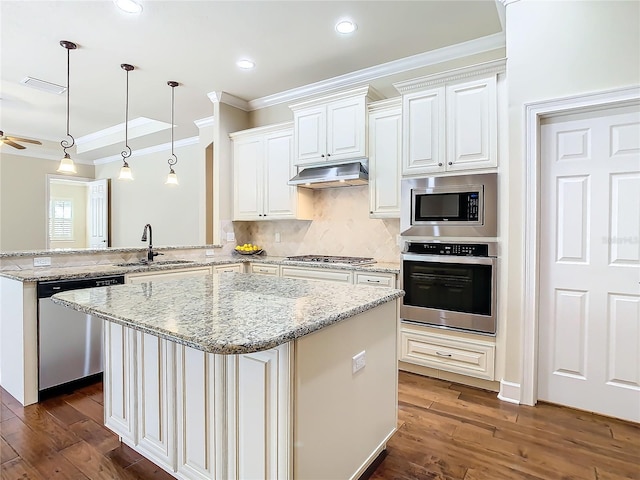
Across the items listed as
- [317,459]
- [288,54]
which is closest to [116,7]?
[288,54]

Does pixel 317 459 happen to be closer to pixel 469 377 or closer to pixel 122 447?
pixel 122 447

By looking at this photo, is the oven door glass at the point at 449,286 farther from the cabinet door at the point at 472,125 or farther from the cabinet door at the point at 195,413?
the cabinet door at the point at 195,413

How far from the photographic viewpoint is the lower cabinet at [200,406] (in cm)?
126

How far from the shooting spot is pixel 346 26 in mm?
2924

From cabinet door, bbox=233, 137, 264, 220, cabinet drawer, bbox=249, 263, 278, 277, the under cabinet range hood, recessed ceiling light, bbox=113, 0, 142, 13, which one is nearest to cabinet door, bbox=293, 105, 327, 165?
the under cabinet range hood

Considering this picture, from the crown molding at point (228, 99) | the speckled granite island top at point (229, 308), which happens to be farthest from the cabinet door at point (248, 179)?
the speckled granite island top at point (229, 308)

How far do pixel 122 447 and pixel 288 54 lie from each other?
336 centimetres

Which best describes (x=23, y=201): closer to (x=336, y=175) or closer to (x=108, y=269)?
(x=108, y=269)

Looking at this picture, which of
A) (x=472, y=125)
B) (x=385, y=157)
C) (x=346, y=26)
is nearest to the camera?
(x=472, y=125)

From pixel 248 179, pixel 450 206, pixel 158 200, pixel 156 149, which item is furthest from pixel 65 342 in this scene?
pixel 156 149

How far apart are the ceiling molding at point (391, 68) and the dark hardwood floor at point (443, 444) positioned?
9.70 ft

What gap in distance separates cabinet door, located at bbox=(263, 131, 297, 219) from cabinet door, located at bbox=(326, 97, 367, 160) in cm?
62

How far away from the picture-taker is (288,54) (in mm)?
Answer: 3396

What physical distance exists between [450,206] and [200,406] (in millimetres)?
2311
